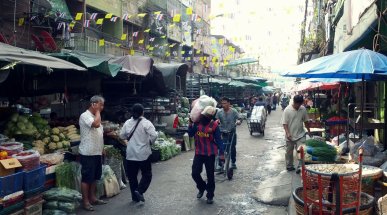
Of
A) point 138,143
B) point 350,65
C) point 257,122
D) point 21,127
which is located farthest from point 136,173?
point 257,122

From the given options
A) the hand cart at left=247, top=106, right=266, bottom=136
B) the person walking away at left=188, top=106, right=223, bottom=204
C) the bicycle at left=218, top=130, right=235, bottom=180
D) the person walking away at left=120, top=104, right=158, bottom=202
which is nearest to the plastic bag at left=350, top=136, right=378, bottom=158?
the person walking away at left=188, top=106, right=223, bottom=204

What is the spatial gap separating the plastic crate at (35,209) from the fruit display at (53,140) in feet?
5.21

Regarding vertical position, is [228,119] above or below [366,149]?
above

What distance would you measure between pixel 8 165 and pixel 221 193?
401cm

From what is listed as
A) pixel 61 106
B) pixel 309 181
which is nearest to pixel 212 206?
pixel 309 181

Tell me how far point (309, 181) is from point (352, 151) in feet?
8.86

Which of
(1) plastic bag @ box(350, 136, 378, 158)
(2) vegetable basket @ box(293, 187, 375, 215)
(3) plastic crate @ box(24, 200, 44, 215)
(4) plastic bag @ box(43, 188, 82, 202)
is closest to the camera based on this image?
(2) vegetable basket @ box(293, 187, 375, 215)

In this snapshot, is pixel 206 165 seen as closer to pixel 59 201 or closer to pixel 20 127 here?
pixel 59 201

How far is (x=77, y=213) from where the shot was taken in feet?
21.1

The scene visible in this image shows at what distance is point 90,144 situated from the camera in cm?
647

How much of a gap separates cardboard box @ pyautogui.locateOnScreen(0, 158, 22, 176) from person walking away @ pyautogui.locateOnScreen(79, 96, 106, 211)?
3.86 feet

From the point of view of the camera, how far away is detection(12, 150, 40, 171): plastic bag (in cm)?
568

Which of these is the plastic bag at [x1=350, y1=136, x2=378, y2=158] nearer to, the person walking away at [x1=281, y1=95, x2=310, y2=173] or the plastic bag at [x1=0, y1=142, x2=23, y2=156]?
the person walking away at [x1=281, y1=95, x2=310, y2=173]

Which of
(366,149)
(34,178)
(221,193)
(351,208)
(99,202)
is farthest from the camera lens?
(221,193)
